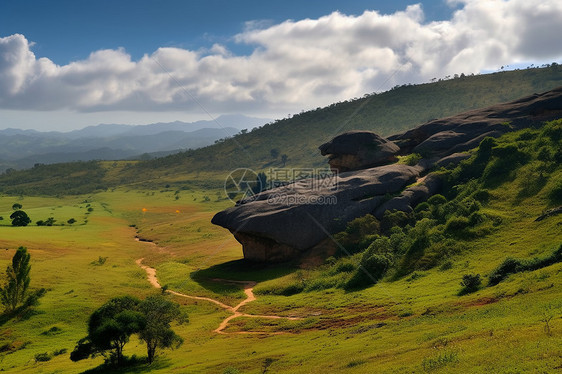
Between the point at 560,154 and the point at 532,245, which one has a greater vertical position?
the point at 560,154

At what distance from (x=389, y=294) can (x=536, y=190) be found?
23.0 m

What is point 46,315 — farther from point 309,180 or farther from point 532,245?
point 532,245

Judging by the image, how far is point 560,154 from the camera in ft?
158

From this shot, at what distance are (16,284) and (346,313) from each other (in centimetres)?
3193

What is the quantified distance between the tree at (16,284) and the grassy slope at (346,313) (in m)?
2.63

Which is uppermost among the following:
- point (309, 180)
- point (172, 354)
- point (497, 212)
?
point (309, 180)

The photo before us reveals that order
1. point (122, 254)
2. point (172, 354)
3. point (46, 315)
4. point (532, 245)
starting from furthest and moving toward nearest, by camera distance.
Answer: point (122, 254)
point (46, 315)
point (532, 245)
point (172, 354)

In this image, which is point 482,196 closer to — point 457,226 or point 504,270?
point 457,226

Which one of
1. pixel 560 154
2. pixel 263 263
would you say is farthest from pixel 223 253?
pixel 560 154

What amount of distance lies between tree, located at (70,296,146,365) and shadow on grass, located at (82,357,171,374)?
0.51 metres

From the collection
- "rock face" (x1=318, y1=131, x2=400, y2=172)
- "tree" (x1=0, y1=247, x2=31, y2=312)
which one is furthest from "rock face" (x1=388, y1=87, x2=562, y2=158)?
"tree" (x1=0, y1=247, x2=31, y2=312)

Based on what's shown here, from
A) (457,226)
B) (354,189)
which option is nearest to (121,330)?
(457,226)

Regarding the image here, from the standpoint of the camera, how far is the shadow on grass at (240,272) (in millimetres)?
48875

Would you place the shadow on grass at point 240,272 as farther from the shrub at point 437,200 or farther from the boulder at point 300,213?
the shrub at point 437,200
